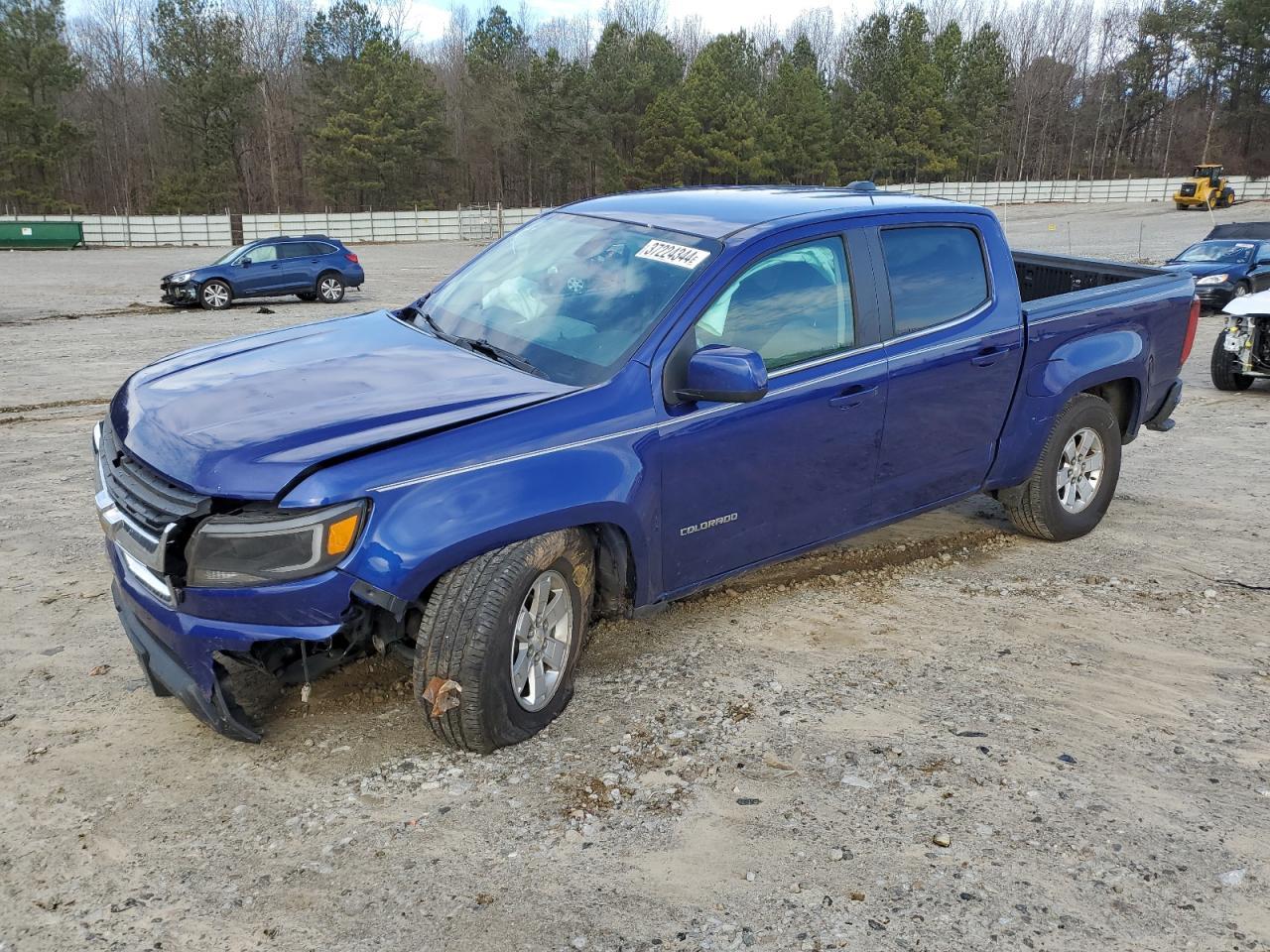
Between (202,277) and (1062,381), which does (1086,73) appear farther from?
(1062,381)

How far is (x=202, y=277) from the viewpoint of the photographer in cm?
1989

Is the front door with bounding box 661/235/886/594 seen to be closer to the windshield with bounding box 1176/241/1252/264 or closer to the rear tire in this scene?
the rear tire

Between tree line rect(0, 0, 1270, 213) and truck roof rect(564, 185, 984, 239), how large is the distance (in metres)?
56.8

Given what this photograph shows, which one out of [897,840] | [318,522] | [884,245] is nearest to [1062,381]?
[884,245]

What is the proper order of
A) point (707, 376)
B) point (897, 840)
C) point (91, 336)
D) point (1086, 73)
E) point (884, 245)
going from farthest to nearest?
point (1086, 73), point (91, 336), point (884, 245), point (707, 376), point (897, 840)

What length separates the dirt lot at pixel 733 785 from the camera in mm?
2947

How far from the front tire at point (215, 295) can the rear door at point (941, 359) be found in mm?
17730

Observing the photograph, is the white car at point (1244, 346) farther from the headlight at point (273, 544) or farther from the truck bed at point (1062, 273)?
the headlight at point (273, 544)

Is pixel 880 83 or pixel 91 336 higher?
pixel 880 83

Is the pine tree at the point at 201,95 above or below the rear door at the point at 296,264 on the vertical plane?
above

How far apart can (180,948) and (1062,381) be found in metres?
4.62

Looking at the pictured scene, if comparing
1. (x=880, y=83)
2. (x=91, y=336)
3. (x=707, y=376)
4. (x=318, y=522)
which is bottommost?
(x=91, y=336)

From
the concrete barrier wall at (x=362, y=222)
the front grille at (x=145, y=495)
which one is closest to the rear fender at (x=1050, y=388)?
the front grille at (x=145, y=495)

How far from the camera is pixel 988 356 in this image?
5.04 meters
